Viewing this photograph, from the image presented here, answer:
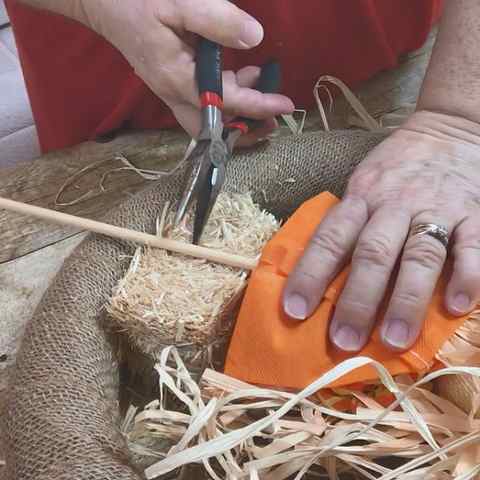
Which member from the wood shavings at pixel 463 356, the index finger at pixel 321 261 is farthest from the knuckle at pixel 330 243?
the wood shavings at pixel 463 356

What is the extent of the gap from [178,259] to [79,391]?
0.15 meters

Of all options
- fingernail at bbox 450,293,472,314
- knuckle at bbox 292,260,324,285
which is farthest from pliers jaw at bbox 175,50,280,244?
fingernail at bbox 450,293,472,314

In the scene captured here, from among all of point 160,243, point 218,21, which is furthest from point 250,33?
point 160,243

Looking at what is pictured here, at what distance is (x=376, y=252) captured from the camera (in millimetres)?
570

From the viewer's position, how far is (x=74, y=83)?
0.93 metres

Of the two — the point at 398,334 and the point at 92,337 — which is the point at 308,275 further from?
the point at 92,337

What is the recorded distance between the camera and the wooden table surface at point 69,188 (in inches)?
29.0

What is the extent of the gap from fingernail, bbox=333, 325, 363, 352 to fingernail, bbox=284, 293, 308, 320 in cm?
3

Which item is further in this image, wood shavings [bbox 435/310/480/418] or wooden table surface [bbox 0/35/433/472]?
wooden table surface [bbox 0/35/433/472]

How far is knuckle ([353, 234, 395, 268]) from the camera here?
57 cm

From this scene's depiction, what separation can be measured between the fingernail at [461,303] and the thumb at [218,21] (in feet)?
1.00

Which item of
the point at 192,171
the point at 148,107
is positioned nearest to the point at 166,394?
the point at 192,171

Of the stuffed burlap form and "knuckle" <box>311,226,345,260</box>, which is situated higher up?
"knuckle" <box>311,226,345,260</box>

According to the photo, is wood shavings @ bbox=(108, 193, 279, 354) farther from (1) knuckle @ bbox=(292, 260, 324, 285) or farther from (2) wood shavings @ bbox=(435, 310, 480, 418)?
(2) wood shavings @ bbox=(435, 310, 480, 418)
